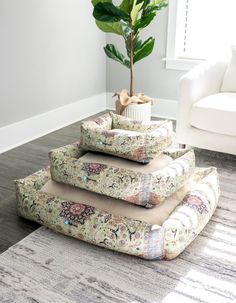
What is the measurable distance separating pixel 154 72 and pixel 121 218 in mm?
2368

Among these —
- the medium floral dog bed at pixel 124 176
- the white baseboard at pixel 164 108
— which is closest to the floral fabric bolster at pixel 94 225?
the medium floral dog bed at pixel 124 176

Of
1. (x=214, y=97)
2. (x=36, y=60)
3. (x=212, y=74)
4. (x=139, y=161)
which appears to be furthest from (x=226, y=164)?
(x=36, y=60)

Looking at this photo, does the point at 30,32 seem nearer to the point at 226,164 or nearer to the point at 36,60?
the point at 36,60

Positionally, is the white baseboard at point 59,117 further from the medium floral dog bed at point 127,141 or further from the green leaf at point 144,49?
the medium floral dog bed at point 127,141

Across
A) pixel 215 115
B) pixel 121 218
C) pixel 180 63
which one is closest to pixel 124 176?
pixel 121 218

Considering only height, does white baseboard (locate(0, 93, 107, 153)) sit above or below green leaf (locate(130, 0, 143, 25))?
below

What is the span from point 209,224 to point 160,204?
0.32 metres

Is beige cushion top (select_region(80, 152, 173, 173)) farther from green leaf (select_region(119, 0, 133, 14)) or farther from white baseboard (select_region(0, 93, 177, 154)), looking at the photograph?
green leaf (select_region(119, 0, 133, 14))

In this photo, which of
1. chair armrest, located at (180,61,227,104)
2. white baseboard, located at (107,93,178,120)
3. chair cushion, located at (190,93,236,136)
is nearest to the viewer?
chair cushion, located at (190,93,236,136)

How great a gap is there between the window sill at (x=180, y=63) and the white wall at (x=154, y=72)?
0.05 meters

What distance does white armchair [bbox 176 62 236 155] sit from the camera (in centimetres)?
259

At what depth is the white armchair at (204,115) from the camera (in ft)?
8.51

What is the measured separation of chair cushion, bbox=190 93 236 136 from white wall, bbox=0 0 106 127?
1323 millimetres

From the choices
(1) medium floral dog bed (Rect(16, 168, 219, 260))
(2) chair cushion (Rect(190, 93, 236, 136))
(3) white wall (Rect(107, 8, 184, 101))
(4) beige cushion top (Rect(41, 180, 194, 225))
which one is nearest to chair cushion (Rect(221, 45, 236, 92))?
(2) chair cushion (Rect(190, 93, 236, 136))
